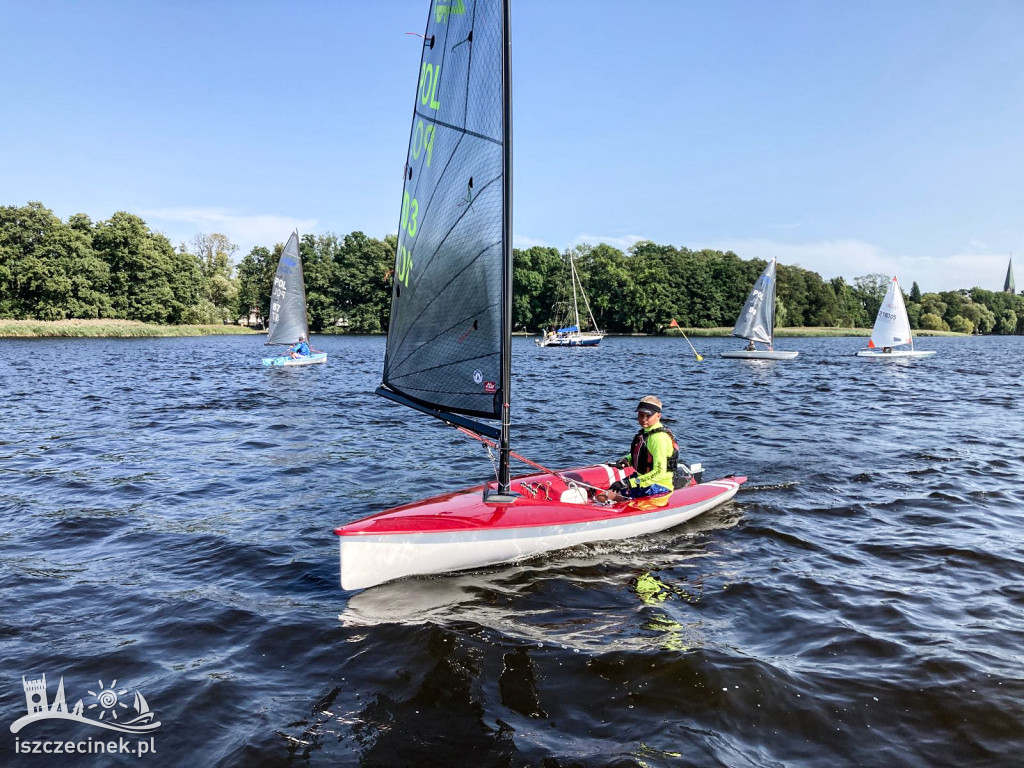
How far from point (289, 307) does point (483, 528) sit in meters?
31.0

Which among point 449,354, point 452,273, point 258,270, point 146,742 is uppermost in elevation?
point 258,270

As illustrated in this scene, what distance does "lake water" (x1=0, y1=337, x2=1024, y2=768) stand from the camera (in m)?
4.35

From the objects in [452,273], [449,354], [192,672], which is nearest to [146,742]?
[192,672]

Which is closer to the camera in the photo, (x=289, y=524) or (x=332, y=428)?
(x=289, y=524)

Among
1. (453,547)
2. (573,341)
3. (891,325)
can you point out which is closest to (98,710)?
(453,547)

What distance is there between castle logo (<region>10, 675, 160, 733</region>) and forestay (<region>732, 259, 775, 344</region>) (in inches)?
1552

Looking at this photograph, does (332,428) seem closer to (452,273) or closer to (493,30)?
(452,273)

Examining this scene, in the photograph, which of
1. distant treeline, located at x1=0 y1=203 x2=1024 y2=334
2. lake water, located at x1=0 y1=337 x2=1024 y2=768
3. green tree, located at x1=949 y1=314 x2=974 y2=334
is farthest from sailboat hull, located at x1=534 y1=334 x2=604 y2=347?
green tree, located at x1=949 y1=314 x2=974 y2=334

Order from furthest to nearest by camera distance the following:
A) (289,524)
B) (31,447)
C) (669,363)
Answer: (669,363) → (31,447) → (289,524)

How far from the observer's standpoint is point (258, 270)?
96.6 metres

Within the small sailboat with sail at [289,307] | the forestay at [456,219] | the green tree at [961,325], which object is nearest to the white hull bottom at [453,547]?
the forestay at [456,219]

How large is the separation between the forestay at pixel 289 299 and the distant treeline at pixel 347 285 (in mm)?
45489

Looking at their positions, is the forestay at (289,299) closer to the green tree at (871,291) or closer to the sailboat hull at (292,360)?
the sailboat hull at (292,360)

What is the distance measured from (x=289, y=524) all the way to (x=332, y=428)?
7732mm
